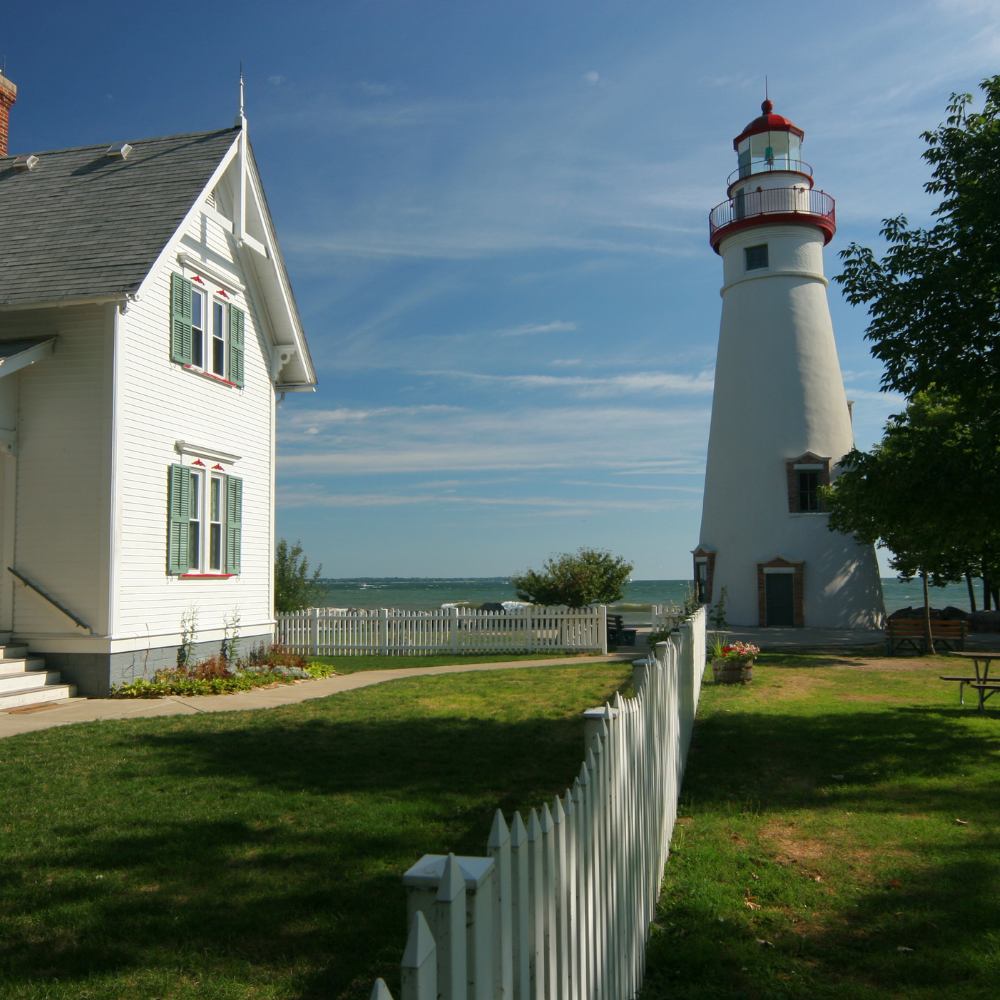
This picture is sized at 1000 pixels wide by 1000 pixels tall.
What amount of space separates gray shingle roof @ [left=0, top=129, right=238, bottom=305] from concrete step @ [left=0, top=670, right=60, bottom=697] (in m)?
5.40

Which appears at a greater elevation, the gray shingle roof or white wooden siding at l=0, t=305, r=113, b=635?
the gray shingle roof

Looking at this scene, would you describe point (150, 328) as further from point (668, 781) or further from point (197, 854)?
point (668, 781)

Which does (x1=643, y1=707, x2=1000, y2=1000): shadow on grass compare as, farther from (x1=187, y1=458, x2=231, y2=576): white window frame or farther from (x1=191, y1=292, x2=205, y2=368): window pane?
(x1=191, y1=292, x2=205, y2=368): window pane

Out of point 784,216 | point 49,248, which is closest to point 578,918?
point 49,248

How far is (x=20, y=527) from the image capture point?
12539 millimetres

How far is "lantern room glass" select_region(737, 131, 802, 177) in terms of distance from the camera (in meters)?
29.7

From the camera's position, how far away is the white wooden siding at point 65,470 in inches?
479

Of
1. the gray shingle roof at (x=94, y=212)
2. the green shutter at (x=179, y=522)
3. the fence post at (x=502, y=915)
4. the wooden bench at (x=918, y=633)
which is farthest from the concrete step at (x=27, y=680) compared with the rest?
the wooden bench at (x=918, y=633)

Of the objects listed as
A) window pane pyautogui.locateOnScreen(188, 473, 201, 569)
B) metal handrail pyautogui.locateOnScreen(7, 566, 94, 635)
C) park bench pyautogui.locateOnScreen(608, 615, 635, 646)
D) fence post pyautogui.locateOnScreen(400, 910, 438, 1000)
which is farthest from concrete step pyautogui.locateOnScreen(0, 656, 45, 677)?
park bench pyautogui.locateOnScreen(608, 615, 635, 646)

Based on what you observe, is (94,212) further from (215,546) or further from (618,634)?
(618,634)

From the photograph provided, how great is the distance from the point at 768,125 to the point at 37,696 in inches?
1145

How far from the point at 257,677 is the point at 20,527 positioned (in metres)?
4.40

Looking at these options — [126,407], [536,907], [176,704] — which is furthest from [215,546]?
[536,907]

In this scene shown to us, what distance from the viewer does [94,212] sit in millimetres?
14117
